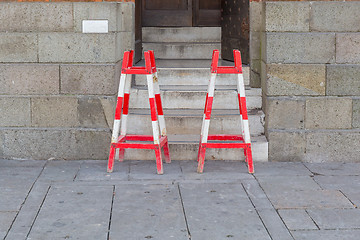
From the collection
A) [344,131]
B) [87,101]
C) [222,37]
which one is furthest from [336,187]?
[222,37]

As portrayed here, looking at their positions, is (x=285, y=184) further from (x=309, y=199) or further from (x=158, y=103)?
(x=158, y=103)

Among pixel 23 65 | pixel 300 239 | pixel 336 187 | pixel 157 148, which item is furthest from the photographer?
pixel 23 65

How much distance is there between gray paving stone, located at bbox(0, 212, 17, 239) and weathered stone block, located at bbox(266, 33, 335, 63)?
134 inches

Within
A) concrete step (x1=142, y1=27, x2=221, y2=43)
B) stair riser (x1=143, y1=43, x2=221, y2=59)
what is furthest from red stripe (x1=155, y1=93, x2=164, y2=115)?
concrete step (x1=142, y1=27, x2=221, y2=43)

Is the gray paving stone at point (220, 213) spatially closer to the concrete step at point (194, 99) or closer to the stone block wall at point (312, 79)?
the stone block wall at point (312, 79)

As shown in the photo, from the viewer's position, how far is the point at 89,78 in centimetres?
718

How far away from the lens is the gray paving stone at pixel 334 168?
6770mm

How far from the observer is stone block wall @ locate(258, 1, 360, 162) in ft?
23.1

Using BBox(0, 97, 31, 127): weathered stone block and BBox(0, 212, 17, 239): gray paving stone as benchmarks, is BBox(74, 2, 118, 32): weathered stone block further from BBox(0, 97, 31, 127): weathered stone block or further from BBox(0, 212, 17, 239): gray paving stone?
BBox(0, 212, 17, 239): gray paving stone

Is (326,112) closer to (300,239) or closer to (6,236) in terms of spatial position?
(300,239)

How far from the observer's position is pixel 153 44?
10.1 metres

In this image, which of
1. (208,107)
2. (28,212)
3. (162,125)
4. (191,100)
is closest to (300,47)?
(208,107)

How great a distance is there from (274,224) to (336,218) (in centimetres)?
57

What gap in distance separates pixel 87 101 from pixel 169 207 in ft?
7.25
